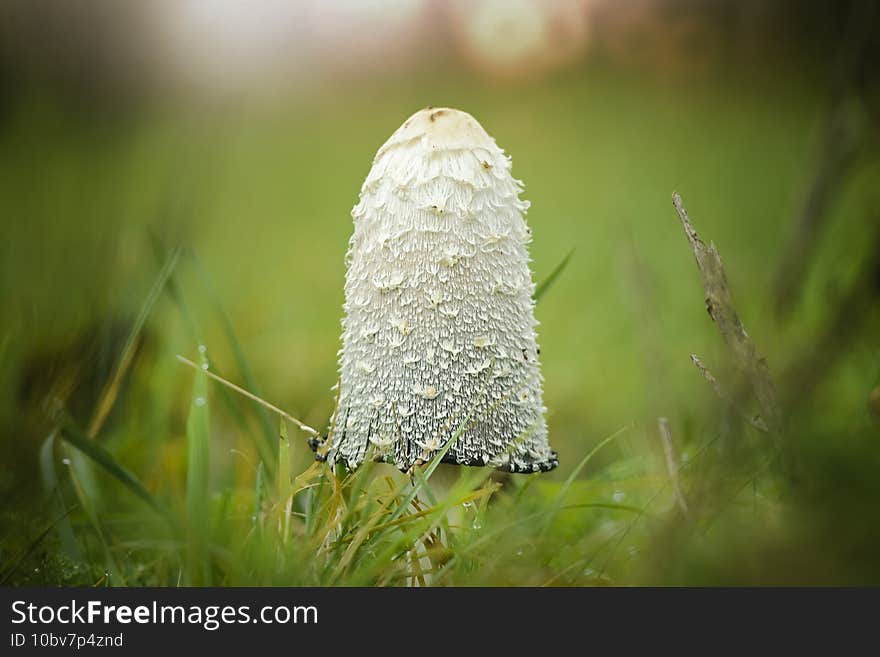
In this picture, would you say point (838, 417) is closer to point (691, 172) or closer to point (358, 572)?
point (358, 572)

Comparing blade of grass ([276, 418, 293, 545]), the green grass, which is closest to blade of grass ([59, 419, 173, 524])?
the green grass

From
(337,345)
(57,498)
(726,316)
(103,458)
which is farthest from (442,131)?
(337,345)

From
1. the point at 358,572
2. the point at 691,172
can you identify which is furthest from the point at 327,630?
the point at 691,172

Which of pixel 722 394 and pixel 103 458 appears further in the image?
pixel 103 458

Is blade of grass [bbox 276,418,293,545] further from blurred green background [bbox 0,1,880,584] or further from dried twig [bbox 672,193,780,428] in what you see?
dried twig [bbox 672,193,780,428]

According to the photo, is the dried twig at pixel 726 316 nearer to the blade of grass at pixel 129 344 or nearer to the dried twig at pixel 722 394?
the dried twig at pixel 722 394

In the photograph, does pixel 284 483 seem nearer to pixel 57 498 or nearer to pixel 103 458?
pixel 103 458
